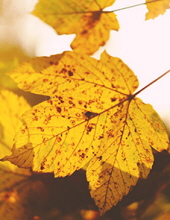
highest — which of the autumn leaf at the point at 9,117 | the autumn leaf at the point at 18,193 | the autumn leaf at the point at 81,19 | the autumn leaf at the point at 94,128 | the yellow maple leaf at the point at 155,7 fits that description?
the yellow maple leaf at the point at 155,7

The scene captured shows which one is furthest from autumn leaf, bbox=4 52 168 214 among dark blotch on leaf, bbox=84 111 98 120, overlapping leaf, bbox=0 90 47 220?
overlapping leaf, bbox=0 90 47 220

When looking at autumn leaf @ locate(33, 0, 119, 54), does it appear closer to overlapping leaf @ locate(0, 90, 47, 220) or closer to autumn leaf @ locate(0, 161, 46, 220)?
overlapping leaf @ locate(0, 90, 47, 220)

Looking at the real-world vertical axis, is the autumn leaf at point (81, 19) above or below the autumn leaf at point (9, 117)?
above

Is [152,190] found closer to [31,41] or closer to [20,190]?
[20,190]

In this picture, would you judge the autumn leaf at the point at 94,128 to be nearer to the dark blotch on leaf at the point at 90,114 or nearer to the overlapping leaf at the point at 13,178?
the dark blotch on leaf at the point at 90,114

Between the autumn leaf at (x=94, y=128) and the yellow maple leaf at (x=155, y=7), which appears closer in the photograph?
the autumn leaf at (x=94, y=128)

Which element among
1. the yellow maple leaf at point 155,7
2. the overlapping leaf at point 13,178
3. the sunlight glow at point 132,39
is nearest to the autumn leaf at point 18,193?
the overlapping leaf at point 13,178

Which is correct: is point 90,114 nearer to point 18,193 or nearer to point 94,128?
point 94,128

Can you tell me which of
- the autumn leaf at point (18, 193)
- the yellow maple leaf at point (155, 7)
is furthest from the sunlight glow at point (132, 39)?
the autumn leaf at point (18, 193)
